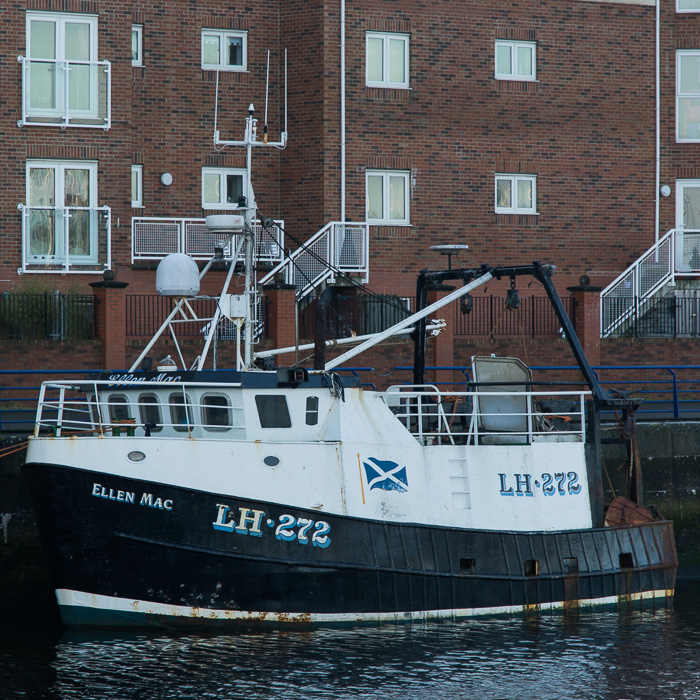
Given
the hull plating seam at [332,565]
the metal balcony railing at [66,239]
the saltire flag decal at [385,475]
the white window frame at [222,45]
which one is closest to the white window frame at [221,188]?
the white window frame at [222,45]

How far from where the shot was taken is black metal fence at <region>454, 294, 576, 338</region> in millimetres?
25906

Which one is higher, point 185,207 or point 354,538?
point 185,207

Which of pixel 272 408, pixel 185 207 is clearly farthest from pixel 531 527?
pixel 185 207

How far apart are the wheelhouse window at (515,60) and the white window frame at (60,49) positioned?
9136 mm


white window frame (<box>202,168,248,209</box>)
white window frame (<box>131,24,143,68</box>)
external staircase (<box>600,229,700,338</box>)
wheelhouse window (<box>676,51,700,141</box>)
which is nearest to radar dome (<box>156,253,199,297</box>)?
white window frame (<box>202,168,248,209</box>)

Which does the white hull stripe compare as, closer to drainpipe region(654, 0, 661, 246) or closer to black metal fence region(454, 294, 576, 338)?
black metal fence region(454, 294, 576, 338)

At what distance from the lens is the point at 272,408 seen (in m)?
16.0

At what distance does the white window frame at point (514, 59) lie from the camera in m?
28.7

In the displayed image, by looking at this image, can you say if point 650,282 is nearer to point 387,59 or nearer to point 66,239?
point 387,59

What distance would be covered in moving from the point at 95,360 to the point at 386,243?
8.11 meters

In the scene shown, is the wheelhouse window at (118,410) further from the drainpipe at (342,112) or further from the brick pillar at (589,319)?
the drainpipe at (342,112)

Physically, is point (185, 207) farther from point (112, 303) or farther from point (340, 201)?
point (112, 303)

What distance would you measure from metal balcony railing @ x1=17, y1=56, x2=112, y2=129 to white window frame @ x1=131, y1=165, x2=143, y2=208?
1709 millimetres

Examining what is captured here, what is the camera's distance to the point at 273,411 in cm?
1606
